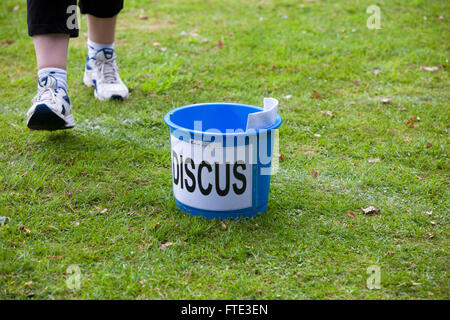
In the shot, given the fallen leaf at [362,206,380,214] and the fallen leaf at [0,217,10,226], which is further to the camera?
the fallen leaf at [362,206,380,214]

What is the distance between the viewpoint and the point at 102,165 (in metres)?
2.78

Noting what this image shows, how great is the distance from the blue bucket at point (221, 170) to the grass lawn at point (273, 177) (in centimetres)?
8

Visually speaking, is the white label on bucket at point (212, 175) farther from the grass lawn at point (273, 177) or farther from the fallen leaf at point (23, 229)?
the fallen leaf at point (23, 229)

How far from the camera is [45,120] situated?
2.63 m

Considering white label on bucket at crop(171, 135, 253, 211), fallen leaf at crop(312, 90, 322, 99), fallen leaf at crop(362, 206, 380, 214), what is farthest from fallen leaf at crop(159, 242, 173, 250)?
fallen leaf at crop(312, 90, 322, 99)

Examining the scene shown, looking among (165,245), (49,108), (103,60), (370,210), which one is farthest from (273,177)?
(103,60)

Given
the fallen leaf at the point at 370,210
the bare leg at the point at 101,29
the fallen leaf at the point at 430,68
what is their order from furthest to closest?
the fallen leaf at the point at 430,68 < the bare leg at the point at 101,29 < the fallen leaf at the point at 370,210

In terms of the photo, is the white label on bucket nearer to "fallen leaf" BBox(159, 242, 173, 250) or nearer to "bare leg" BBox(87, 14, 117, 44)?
"fallen leaf" BBox(159, 242, 173, 250)

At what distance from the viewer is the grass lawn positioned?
76.0 inches

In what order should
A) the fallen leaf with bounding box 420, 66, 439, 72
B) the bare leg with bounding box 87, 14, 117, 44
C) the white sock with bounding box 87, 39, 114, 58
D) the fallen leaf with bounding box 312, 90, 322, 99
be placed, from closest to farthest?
1. the bare leg with bounding box 87, 14, 117, 44
2. the white sock with bounding box 87, 39, 114, 58
3. the fallen leaf with bounding box 312, 90, 322, 99
4. the fallen leaf with bounding box 420, 66, 439, 72

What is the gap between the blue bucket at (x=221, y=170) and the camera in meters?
2.10

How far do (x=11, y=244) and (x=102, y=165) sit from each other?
32.3 inches

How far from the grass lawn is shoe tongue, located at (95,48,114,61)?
1.05 feet

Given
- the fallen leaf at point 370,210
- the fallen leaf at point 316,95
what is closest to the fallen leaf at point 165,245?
the fallen leaf at point 370,210
